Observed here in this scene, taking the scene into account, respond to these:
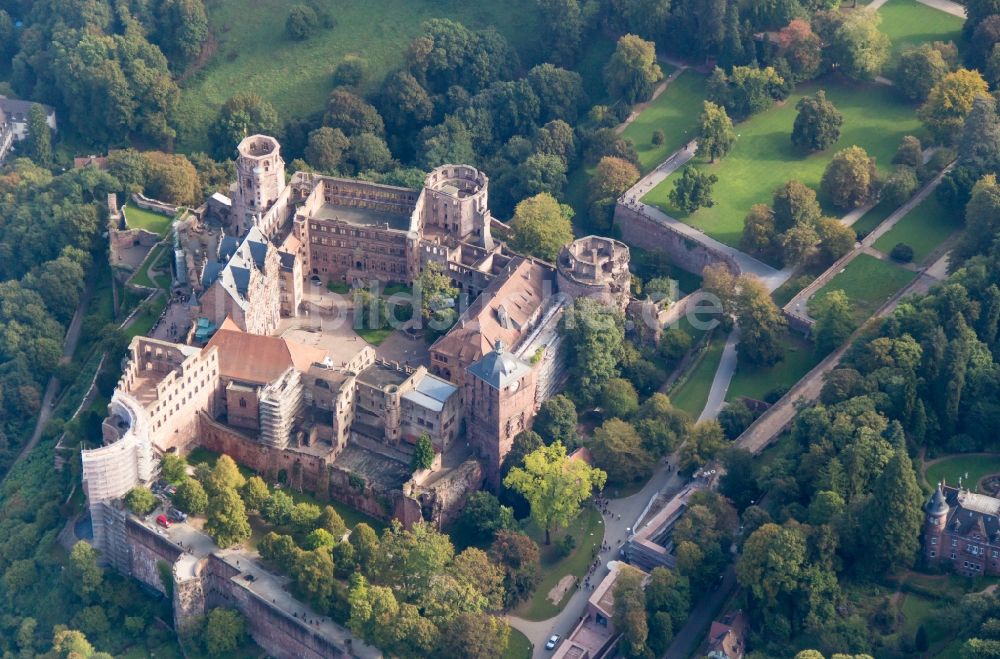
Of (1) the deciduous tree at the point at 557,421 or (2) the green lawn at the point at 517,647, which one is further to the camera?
(1) the deciduous tree at the point at 557,421

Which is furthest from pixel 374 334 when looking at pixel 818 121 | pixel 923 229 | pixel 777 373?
pixel 923 229

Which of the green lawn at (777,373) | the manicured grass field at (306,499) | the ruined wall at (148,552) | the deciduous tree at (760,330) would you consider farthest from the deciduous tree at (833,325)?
the ruined wall at (148,552)

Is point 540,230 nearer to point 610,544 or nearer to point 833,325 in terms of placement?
Result: point 833,325

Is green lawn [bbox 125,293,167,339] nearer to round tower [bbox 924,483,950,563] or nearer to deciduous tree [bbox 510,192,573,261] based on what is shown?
deciduous tree [bbox 510,192,573,261]

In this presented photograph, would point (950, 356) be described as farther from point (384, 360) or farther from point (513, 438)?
point (384, 360)

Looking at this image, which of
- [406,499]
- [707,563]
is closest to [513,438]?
[406,499]

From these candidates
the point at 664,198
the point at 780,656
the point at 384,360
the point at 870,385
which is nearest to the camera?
the point at 780,656

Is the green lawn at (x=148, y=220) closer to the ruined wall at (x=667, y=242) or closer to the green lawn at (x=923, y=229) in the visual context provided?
the ruined wall at (x=667, y=242)
